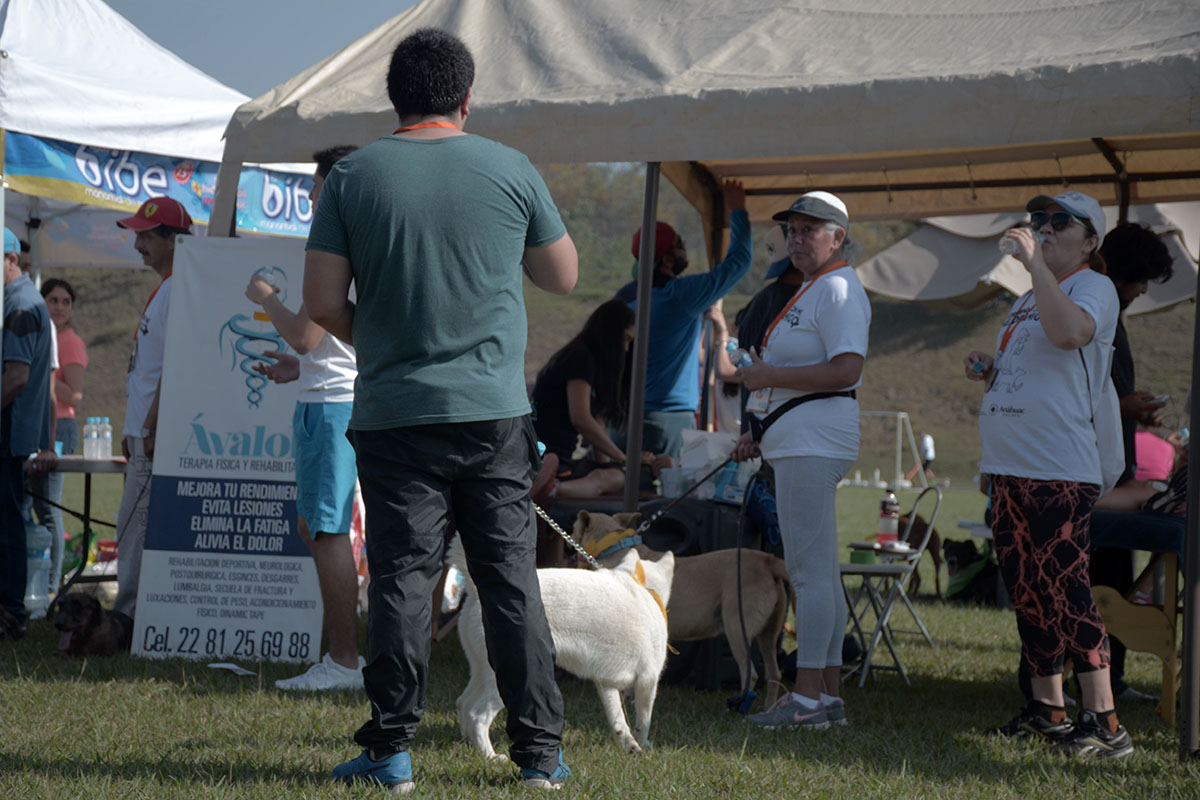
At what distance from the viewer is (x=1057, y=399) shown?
3.72 metres

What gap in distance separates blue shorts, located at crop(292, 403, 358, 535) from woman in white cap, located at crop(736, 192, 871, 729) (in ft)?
5.14

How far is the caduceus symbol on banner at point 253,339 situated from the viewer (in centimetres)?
512

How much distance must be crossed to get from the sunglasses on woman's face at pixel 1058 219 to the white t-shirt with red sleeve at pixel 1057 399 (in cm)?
17

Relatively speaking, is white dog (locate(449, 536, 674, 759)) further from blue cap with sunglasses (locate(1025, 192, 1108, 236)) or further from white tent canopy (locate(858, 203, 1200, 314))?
white tent canopy (locate(858, 203, 1200, 314))

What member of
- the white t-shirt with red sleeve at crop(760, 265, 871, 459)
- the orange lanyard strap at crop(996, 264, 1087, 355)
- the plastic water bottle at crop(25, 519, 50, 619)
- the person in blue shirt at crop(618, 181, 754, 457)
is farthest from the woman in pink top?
the orange lanyard strap at crop(996, 264, 1087, 355)

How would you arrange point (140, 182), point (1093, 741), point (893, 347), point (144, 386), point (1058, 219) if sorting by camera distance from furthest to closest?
point (893, 347), point (140, 182), point (144, 386), point (1058, 219), point (1093, 741)

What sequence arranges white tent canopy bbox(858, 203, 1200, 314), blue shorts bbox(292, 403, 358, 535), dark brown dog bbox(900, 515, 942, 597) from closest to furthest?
1. blue shorts bbox(292, 403, 358, 535)
2. dark brown dog bbox(900, 515, 942, 597)
3. white tent canopy bbox(858, 203, 1200, 314)

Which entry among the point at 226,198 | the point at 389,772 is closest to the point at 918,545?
the point at 226,198

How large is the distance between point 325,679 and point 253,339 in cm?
161

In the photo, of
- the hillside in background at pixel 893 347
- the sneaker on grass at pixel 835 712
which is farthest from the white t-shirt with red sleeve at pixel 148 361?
the hillside in background at pixel 893 347

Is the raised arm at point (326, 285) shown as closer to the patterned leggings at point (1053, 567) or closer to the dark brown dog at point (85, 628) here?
the patterned leggings at point (1053, 567)

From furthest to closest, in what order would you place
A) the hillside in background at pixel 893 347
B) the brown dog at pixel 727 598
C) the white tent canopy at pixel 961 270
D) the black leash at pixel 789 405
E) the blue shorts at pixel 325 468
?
the hillside in background at pixel 893 347 → the white tent canopy at pixel 961 270 → the brown dog at pixel 727 598 → the blue shorts at pixel 325 468 → the black leash at pixel 789 405

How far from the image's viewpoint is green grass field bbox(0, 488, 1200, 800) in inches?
123

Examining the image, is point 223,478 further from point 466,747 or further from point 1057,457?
point 1057,457
